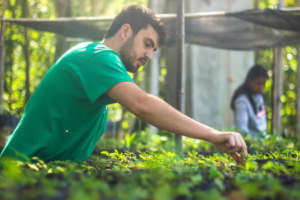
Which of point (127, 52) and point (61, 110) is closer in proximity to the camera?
point (61, 110)

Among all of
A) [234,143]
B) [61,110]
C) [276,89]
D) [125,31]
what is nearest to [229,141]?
[234,143]

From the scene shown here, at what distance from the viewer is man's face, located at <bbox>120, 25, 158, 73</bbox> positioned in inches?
97.6

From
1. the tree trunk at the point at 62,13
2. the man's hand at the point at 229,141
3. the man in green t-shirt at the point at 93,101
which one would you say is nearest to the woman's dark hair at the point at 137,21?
the man in green t-shirt at the point at 93,101

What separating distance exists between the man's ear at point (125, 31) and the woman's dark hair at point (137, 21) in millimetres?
37

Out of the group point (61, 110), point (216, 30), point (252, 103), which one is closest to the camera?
→ point (61, 110)

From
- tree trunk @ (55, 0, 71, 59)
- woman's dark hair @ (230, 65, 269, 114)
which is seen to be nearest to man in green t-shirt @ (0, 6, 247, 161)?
woman's dark hair @ (230, 65, 269, 114)

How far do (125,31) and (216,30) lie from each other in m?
2.18

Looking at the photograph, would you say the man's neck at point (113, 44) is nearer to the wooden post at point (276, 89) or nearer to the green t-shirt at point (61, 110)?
the green t-shirt at point (61, 110)

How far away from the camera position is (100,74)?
179cm

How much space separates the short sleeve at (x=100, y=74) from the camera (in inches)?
69.5

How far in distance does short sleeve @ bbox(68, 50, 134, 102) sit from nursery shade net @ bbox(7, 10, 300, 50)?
2442 millimetres

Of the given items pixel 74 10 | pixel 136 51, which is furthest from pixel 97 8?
pixel 136 51

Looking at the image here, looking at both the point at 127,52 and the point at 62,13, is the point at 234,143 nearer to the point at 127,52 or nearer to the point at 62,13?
the point at 127,52

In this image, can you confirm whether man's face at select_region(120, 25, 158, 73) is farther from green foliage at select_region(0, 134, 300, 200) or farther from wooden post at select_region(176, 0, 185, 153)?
green foliage at select_region(0, 134, 300, 200)
